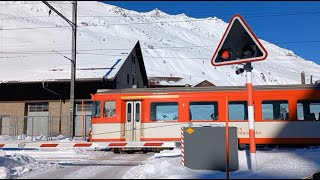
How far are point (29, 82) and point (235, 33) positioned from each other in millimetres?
22892

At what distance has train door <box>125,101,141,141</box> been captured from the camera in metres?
18.4

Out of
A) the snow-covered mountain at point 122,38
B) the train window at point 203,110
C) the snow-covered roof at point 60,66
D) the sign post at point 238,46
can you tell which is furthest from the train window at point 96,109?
the sign post at point 238,46

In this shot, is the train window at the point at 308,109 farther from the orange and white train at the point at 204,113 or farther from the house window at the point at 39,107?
the house window at the point at 39,107

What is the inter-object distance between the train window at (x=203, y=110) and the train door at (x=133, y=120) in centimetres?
240

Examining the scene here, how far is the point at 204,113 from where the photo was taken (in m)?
18.2

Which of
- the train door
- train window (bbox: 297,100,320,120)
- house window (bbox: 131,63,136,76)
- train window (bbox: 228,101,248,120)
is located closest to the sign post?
train window (bbox: 228,101,248,120)

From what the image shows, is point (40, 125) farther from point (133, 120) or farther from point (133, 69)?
point (133, 120)

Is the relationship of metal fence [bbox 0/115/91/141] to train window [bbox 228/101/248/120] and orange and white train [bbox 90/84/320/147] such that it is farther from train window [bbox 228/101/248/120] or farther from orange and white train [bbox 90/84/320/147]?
train window [bbox 228/101/248/120]

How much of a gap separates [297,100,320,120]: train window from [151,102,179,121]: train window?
534cm

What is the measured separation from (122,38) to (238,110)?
2886 inches

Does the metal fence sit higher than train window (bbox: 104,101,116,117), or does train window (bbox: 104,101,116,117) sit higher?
train window (bbox: 104,101,116,117)

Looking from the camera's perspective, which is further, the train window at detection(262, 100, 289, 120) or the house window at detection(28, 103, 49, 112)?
the house window at detection(28, 103, 49, 112)

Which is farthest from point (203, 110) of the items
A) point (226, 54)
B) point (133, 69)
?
point (133, 69)

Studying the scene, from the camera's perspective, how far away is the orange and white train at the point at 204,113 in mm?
17500
